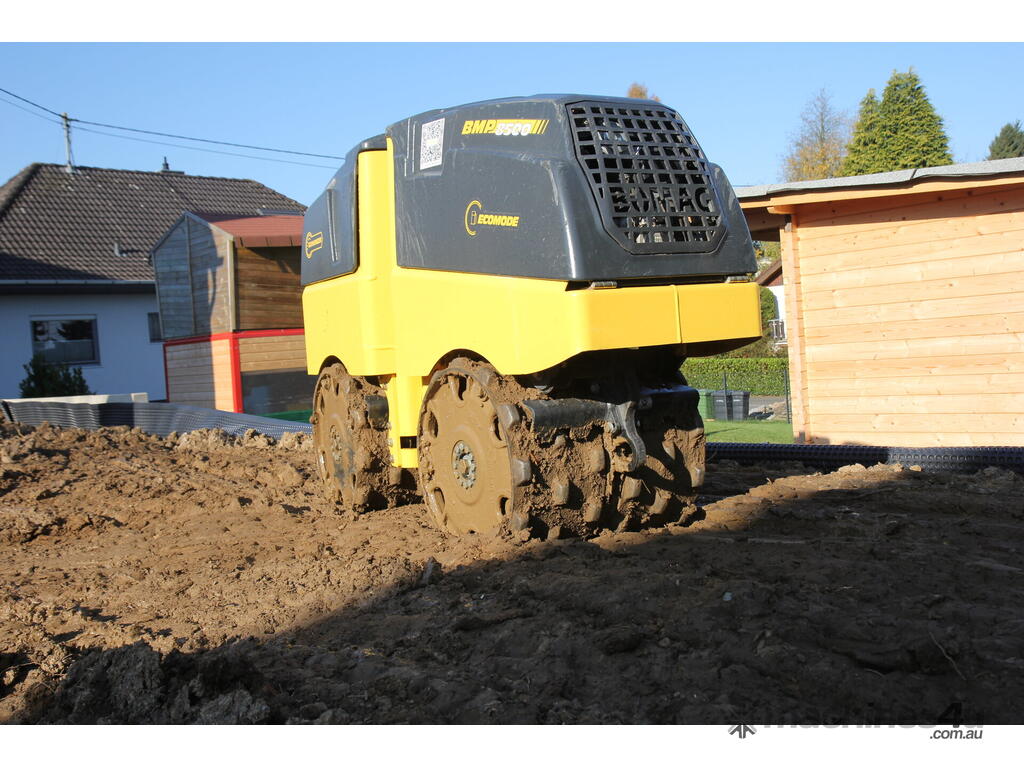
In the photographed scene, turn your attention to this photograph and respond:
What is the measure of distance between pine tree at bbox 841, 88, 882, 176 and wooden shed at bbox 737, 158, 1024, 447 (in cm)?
2714

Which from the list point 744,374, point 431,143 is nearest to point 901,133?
point 744,374

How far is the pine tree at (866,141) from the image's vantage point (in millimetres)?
36000

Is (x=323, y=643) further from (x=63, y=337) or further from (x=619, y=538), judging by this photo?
(x=63, y=337)

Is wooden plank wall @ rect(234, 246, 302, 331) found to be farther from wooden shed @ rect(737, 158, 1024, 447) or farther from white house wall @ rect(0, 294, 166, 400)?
wooden shed @ rect(737, 158, 1024, 447)

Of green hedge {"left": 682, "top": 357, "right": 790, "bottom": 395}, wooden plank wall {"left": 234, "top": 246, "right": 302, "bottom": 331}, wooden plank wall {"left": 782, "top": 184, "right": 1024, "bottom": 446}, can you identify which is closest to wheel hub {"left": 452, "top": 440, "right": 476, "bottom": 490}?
wooden plank wall {"left": 782, "top": 184, "right": 1024, "bottom": 446}

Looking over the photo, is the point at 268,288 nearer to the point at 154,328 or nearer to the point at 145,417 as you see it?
the point at 145,417

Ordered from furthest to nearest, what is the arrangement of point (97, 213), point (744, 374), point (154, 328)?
1. point (97, 213)
2. point (154, 328)
3. point (744, 374)

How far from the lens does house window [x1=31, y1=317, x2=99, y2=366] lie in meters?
26.1

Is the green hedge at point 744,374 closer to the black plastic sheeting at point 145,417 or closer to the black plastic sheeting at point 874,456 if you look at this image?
the black plastic sheeting at point 145,417

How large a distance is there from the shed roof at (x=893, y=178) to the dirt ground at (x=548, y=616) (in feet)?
9.95

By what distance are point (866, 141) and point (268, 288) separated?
2661 cm

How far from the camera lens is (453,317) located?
588cm
